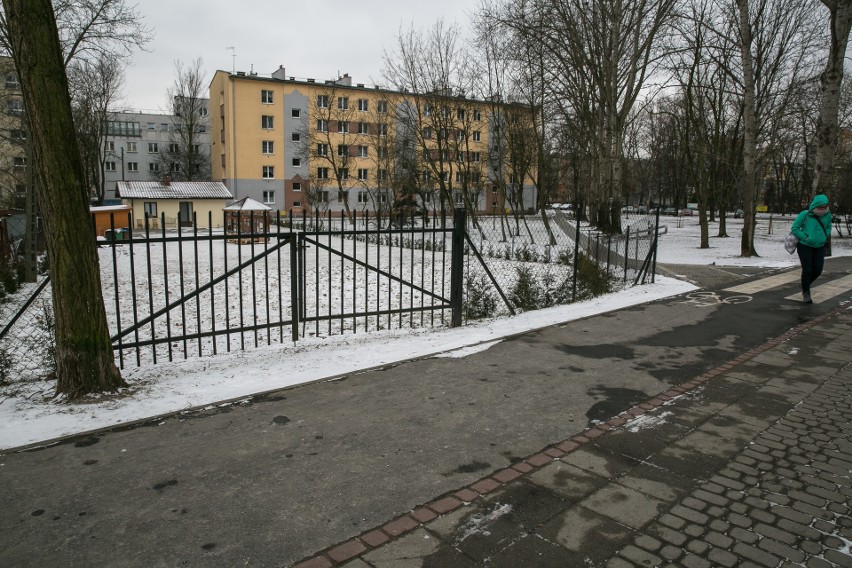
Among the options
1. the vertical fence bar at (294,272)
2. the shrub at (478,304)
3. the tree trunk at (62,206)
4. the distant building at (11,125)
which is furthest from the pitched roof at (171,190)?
the tree trunk at (62,206)

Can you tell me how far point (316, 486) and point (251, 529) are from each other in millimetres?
564

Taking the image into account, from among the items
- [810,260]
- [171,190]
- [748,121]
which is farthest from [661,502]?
[171,190]

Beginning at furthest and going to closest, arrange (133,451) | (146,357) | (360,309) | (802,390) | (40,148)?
(360,309)
(146,357)
(802,390)
(40,148)
(133,451)

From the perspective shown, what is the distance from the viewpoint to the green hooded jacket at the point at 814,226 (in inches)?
374

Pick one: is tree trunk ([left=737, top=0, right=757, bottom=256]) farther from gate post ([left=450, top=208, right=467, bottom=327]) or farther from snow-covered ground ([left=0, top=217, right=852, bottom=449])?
Answer: gate post ([left=450, top=208, right=467, bottom=327])

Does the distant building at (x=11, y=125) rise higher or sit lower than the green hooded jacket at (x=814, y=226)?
higher

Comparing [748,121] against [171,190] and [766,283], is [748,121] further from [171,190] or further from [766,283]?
[171,190]

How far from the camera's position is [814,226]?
951cm

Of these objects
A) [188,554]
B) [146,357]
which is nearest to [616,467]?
[188,554]

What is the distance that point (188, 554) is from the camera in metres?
3.02

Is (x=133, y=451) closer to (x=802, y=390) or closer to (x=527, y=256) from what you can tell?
(x=802, y=390)

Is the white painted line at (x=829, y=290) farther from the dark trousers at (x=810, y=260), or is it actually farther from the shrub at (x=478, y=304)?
the shrub at (x=478, y=304)

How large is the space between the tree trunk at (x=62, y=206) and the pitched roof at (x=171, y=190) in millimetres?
42321

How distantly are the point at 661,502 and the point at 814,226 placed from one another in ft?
26.4
